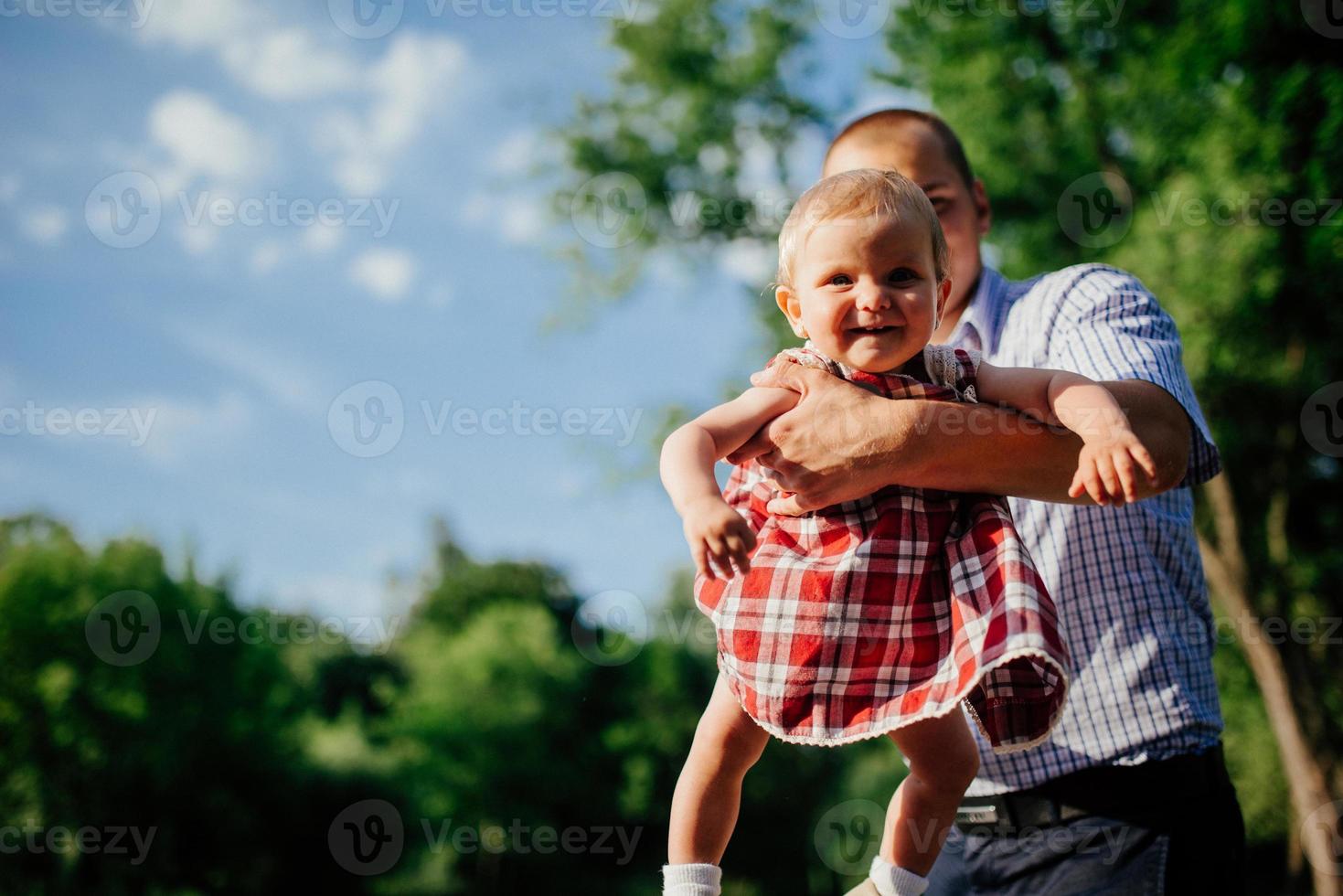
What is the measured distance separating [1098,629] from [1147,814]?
0.49m

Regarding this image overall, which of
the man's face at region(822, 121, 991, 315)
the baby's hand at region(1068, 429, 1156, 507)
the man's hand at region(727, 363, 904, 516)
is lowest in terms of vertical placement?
the baby's hand at region(1068, 429, 1156, 507)

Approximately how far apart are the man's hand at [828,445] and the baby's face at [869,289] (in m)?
0.09

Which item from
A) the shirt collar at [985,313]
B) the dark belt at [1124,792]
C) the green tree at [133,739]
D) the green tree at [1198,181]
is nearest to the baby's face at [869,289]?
the shirt collar at [985,313]

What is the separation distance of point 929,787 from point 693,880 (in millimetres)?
555

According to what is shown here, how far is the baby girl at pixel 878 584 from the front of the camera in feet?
6.68

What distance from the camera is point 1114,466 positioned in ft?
6.34

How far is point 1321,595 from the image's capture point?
18.0m

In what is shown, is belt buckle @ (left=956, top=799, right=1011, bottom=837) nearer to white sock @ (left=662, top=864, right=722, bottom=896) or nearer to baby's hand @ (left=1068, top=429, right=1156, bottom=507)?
white sock @ (left=662, top=864, right=722, bottom=896)

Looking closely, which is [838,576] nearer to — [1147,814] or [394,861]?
[1147,814]

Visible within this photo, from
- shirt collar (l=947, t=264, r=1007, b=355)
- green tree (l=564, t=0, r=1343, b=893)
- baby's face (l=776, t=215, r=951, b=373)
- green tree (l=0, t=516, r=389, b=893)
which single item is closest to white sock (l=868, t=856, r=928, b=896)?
baby's face (l=776, t=215, r=951, b=373)

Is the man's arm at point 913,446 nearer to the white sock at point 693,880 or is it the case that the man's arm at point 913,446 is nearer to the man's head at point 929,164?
the white sock at point 693,880

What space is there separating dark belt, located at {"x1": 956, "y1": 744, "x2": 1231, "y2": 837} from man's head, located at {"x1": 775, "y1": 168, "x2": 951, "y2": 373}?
4.58 feet

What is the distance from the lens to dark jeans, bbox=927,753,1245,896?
9.02ft

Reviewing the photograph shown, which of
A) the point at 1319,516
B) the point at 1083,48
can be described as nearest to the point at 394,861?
the point at 1319,516
